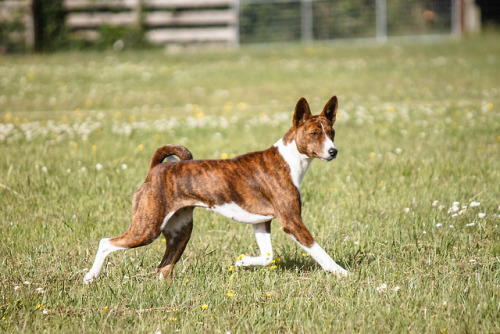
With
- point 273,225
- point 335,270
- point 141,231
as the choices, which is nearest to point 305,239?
point 335,270

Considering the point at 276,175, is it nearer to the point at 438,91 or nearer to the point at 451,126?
the point at 451,126

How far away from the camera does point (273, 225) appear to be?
19.2 feet

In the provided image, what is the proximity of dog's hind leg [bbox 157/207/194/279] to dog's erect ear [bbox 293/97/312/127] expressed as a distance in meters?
0.95

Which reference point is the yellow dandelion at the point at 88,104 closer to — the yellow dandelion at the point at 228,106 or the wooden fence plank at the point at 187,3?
the yellow dandelion at the point at 228,106

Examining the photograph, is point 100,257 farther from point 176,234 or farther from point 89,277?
point 176,234

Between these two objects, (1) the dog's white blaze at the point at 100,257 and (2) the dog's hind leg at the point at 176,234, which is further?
(2) the dog's hind leg at the point at 176,234

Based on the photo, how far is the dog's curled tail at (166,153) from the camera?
4.40m

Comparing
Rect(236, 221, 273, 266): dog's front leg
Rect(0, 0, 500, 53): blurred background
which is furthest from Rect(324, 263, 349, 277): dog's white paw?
Rect(0, 0, 500, 53): blurred background

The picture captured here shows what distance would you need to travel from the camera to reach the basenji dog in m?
4.15

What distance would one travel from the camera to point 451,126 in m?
9.76

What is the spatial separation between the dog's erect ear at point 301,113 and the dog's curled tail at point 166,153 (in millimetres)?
838

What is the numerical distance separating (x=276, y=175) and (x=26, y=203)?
10.2ft

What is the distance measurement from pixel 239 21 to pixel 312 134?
22019 millimetres

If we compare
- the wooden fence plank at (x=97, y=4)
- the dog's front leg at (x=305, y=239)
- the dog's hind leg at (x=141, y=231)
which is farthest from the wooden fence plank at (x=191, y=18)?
the dog's front leg at (x=305, y=239)
